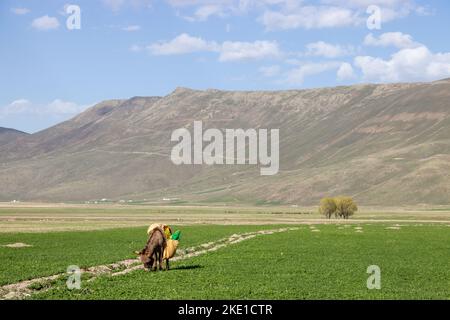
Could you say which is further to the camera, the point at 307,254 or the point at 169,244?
the point at 307,254

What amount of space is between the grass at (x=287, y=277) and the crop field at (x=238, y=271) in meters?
0.04

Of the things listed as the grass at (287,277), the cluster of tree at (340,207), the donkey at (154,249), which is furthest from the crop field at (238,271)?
the cluster of tree at (340,207)

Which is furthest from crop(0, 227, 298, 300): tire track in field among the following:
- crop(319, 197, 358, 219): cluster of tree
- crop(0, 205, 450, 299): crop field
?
crop(319, 197, 358, 219): cluster of tree

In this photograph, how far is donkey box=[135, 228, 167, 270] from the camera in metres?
35.2

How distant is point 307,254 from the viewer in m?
46.2

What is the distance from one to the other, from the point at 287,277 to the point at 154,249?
24.3 feet

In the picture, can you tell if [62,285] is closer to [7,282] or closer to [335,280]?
[7,282]

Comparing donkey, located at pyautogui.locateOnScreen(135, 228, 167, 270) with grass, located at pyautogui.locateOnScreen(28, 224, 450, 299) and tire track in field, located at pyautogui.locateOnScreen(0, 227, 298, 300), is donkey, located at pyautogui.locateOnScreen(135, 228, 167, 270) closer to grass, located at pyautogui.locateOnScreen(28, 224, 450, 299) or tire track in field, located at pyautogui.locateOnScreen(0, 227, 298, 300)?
grass, located at pyautogui.locateOnScreen(28, 224, 450, 299)

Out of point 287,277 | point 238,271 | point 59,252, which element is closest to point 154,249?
point 238,271

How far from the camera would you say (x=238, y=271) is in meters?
35.2
